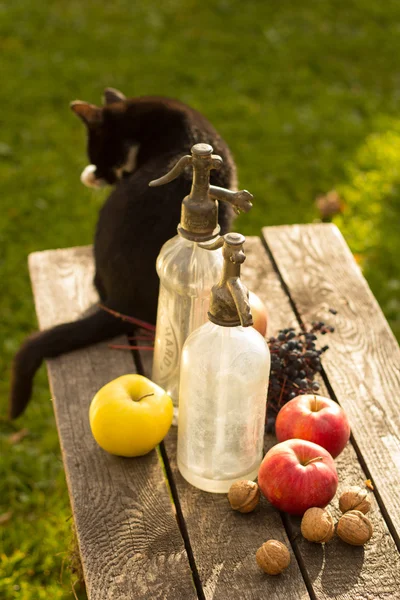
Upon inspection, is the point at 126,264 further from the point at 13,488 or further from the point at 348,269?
the point at 13,488

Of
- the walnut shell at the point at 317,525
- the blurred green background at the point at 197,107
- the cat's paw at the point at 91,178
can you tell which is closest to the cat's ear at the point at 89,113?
the cat's paw at the point at 91,178

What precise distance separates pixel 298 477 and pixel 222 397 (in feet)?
0.61

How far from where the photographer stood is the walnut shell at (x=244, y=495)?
1.39 m

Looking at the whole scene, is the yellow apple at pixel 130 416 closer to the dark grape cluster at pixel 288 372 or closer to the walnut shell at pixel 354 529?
the dark grape cluster at pixel 288 372

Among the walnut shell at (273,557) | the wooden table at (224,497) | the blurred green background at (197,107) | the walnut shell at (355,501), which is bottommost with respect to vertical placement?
the blurred green background at (197,107)

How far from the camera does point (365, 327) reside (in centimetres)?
191

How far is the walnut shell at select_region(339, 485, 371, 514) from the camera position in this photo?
55.2 inches

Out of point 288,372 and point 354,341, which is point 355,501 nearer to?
point 288,372

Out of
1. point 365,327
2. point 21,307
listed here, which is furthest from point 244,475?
point 21,307

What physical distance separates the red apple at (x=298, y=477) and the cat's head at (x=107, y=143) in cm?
121

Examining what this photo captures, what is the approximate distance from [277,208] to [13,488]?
1.72 meters

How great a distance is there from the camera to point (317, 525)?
1324 millimetres

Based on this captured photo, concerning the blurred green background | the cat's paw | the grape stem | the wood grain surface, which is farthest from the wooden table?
the blurred green background

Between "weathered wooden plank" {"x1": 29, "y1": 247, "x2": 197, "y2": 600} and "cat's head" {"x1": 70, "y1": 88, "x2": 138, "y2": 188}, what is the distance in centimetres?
72
